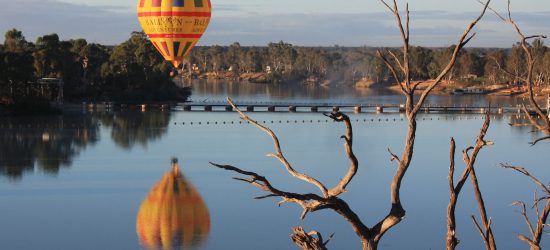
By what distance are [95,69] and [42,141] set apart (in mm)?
23046

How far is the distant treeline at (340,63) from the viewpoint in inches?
3430

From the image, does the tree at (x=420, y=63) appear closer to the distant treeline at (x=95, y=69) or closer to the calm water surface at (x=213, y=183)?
the distant treeline at (x=95, y=69)

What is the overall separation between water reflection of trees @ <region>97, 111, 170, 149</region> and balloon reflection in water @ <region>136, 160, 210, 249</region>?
10.4 metres

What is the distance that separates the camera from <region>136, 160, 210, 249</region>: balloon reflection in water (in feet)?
57.4

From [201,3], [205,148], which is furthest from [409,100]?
[205,148]

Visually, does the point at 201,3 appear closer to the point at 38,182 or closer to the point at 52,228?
the point at 38,182

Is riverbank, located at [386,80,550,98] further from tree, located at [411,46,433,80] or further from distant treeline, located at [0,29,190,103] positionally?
distant treeline, located at [0,29,190,103]

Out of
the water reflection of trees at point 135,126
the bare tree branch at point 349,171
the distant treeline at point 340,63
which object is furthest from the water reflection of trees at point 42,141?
the distant treeline at point 340,63

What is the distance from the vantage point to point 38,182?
24.5 metres

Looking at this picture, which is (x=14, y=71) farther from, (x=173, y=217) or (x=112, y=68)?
(x=173, y=217)

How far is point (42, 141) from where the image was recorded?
3400 centimetres

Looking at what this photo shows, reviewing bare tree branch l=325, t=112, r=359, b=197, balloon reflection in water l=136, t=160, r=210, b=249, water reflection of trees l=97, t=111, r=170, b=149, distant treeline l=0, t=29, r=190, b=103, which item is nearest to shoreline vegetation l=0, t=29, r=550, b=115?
distant treeline l=0, t=29, r=190, b=103

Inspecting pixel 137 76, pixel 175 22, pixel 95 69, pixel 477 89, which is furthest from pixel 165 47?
pixel 477 89

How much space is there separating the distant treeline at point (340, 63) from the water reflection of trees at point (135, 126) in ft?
119
